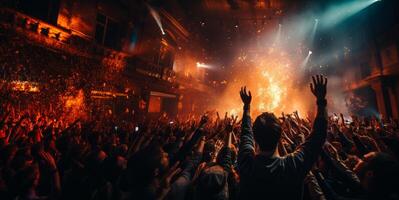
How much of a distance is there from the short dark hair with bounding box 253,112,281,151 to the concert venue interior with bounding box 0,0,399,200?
2 centimetres

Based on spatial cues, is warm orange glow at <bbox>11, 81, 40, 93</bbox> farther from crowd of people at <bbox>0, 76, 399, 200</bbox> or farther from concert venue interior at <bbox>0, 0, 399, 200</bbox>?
crowd of people at <bbox>0, 76, 399, 200</bbox>

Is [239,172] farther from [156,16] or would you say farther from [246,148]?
[156,16]

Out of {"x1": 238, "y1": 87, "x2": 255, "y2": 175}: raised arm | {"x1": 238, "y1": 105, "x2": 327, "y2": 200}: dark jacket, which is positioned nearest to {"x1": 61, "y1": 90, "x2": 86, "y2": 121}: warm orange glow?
{"x1": 238, "y1": 87, "x2": 255, "y2": 175}: raised arm

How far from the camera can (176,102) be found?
73.2ft

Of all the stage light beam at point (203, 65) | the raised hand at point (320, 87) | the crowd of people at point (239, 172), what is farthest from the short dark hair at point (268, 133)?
→ the stage light beam at point (203, 65)

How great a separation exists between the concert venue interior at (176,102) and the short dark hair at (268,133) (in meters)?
0.02

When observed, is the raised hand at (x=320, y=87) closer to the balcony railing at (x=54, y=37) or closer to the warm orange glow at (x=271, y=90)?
the balcony railing at (x=54, y=37)

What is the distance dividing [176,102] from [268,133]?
68.0 ft

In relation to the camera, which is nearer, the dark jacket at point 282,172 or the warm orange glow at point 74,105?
the dark jacket at point 282,172

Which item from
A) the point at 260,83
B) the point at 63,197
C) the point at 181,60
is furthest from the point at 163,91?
the point at 260,83

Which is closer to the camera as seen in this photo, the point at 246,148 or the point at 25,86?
the point at 246,148

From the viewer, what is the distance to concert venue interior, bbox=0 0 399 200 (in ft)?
7.21

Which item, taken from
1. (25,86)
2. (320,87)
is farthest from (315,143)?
(25,86)

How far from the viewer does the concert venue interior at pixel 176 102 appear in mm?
2197
